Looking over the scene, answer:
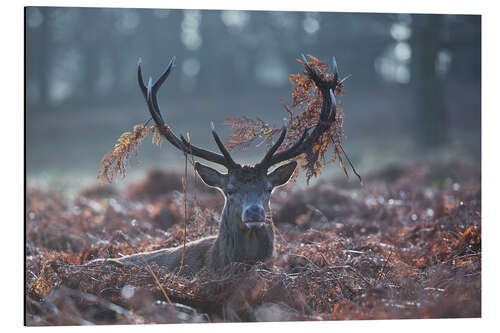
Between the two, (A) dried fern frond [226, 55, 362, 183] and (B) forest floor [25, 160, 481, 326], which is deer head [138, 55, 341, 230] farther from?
(B) forest floor [25, 160, 481, 326]

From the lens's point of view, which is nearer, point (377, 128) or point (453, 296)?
point (453, 296)

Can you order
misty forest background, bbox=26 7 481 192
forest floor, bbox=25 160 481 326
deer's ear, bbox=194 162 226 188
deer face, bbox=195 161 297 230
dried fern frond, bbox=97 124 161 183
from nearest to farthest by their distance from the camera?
forest floor, bbox=25 160 481 326, deer face, bbox=195 161 297 230, dried fern frond, bbox=97 124 161 183, deer's ear, bbox=194 162 226 188, misty forest background, bbox=26 7 481 192

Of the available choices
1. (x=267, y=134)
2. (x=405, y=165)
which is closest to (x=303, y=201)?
(x=267, y=134)

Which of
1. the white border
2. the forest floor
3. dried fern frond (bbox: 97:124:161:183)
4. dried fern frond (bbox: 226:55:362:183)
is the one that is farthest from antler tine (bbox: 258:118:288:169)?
the white border

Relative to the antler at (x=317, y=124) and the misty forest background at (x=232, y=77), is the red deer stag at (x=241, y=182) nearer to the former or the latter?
the antler at (x=317, y=124)

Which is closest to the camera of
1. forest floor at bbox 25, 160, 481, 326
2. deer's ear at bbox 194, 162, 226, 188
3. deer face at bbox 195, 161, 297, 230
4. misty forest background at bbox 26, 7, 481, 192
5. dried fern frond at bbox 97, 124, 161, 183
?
forest floor at bbox 25, 160, 481, 326

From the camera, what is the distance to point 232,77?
40.2 ft

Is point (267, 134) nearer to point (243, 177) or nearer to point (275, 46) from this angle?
point (243, 177)

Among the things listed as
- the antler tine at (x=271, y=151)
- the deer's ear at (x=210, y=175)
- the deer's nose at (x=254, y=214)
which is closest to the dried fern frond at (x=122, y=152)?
the deer's ear at (x=210, y=175)

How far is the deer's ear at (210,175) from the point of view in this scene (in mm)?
4555

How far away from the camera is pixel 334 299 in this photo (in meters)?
4.17

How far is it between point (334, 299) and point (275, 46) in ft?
22.3

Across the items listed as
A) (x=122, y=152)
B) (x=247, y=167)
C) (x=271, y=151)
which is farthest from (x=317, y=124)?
(x=122, y=152)

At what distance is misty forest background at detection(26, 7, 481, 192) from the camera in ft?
22.8
